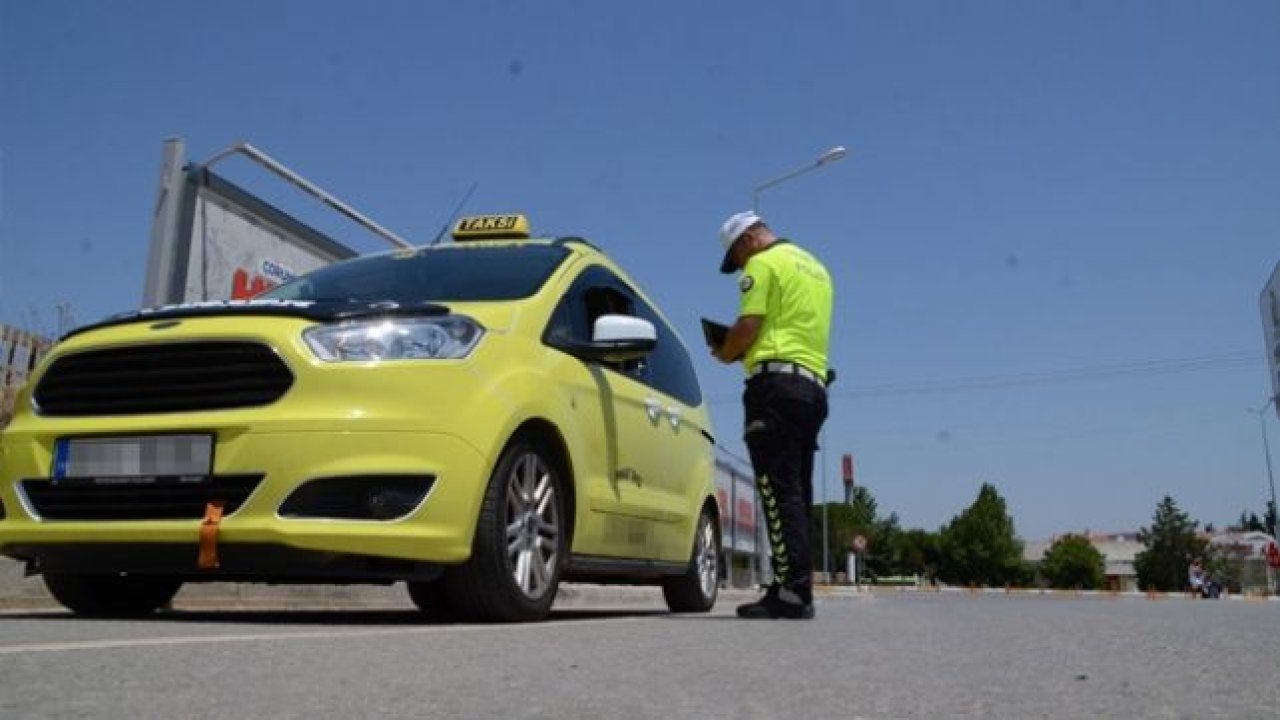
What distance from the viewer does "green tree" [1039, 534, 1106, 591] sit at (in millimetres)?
127688

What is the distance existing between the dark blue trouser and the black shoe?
2.1 inches

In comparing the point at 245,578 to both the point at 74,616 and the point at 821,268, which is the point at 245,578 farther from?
the point at 821,268

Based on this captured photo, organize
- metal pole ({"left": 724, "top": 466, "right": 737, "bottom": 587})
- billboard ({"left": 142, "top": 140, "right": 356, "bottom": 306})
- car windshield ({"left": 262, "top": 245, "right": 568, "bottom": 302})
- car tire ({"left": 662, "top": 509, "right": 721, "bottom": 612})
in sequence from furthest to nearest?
metal pole ({"left": 724, "top": 466, "right": 737, "bottom": 587}), billboard ({"left": 142, "top": 140, "right": 356, "bottom": 306}), car tire ({"left": 662, "top": 509, "right": 721, "bottom": 612}), car windshield ({"left": 262, "top": 245, "right": 568, "bottom": 302})

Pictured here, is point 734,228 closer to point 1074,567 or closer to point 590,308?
point 590,308

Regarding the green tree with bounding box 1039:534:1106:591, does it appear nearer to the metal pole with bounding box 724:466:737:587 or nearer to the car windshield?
the metal pole with bounding box 724:466:737:587

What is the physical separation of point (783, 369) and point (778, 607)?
1162 mm

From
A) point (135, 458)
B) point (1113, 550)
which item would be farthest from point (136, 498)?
point (1113, 550)

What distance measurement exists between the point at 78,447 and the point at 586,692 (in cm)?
321

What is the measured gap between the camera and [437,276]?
600 cm

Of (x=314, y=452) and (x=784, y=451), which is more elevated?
(x=784, y=451)

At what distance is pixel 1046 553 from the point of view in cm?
13275

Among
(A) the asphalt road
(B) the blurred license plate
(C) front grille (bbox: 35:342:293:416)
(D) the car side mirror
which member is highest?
(D) the car side mirror

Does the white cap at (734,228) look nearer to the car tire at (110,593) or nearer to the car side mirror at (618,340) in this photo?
the car side mirror at (618,340)

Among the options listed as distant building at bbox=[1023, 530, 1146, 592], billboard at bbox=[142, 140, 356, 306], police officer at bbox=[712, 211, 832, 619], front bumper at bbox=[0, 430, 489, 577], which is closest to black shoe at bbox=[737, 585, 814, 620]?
police officer at bbox=[712, 211, 832, 619]
